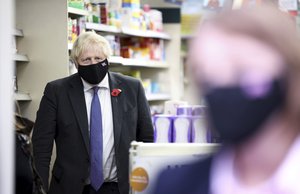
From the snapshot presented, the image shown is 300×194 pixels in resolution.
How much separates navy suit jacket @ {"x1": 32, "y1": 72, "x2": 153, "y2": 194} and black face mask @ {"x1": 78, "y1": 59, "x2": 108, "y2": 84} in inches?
4.1

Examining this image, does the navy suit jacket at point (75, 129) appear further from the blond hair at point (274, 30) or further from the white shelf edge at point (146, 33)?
the white shelf edge at point (146, 33)

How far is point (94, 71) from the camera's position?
11.4 ft

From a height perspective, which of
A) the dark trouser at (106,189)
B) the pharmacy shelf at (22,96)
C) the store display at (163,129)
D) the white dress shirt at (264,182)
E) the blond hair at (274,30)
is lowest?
the dark trouser at (106,189)

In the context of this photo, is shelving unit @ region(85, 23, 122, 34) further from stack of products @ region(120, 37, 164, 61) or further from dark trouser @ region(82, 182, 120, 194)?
dark trouser @ region(82, 182, 120, 194)

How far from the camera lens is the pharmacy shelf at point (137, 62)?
5.66m


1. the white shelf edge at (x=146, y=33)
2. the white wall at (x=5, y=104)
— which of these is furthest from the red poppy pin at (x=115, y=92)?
the white shelf edge at (x=146, y=33)

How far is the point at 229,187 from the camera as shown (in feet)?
4.41

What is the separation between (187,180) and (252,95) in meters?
0.28

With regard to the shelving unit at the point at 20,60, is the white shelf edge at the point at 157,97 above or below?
below

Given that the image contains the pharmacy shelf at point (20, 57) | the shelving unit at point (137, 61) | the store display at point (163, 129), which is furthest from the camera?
the shelving unit at point (137, 61)

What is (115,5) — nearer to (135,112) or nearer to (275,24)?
(135,112)

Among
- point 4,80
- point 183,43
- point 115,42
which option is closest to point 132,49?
point 115,42

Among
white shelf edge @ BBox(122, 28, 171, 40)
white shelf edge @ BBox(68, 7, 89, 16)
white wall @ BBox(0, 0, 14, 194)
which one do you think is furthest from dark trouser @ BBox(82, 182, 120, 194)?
white shelf edge @ BBox(122, 28, 171, 40)

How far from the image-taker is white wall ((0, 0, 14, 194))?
1.85m
